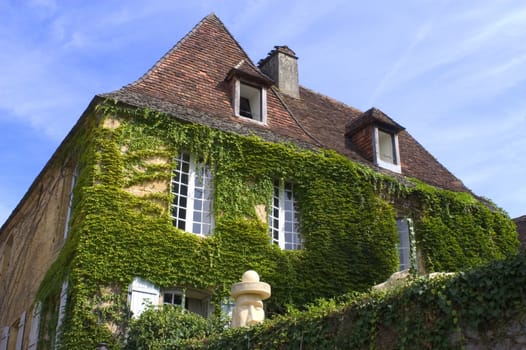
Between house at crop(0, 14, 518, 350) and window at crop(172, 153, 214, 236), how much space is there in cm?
2

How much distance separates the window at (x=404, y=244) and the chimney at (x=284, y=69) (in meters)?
4.90

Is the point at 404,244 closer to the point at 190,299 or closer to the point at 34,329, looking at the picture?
the point at 190,299

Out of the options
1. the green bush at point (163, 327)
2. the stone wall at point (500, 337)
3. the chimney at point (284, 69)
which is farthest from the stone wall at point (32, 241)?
the stone wall at point (500, 337)

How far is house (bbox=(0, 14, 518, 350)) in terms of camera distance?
11.5 metres

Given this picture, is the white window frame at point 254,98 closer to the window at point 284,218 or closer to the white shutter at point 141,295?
the window at point 284,218

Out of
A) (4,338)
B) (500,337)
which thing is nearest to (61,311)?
(4,338)

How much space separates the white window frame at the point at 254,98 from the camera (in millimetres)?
14555

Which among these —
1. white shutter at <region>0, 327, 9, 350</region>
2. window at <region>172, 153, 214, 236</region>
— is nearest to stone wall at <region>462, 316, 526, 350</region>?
window at <region>172, 153, 214, 236</region>

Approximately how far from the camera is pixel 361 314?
6.33 meters

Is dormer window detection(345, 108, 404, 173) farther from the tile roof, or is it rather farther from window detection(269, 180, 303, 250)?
window detection(269, 180, 303, 250)

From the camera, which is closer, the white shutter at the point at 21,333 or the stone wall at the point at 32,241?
the white shutter at the point at 21,333

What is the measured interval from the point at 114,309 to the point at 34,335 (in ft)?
9.07

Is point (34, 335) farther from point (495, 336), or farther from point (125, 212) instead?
point (495, 336)

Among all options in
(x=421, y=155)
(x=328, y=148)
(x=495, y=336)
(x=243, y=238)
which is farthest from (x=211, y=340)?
(x=421, y=155)
